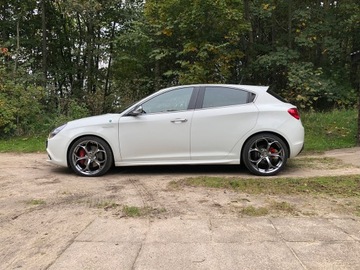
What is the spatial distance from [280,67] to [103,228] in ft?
39.4

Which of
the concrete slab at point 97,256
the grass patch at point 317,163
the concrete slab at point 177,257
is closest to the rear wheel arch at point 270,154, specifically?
the grass patch at point 317,163

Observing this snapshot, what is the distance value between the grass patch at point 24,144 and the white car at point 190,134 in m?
3.42

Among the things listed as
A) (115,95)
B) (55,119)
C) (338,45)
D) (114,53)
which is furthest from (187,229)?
(114,53)

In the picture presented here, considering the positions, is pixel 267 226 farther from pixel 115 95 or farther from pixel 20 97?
pixel 115 95

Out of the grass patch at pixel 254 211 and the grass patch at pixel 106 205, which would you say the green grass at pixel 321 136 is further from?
the grass patch at pixel 106 205

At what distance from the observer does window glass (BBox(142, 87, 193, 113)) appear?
661cm

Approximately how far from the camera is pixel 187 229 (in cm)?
393

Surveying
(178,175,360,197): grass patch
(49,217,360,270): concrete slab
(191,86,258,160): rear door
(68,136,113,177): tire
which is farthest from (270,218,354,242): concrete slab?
(68,136,113,177): tire

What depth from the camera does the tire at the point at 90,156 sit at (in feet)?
21.6

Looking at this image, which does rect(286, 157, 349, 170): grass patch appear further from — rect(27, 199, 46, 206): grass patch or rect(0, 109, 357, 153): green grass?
rect(27, 199, 46, 206): grass patch

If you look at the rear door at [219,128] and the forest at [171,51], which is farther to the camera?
the forest at [171,51]

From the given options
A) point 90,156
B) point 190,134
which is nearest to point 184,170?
point 190,134

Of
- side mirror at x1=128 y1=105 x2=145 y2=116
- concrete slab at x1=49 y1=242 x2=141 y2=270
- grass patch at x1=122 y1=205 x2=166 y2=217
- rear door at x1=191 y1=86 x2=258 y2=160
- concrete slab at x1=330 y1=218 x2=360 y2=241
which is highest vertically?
side mirror at x1=128 y1=105 x2=145 y2=116

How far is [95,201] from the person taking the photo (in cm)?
498
